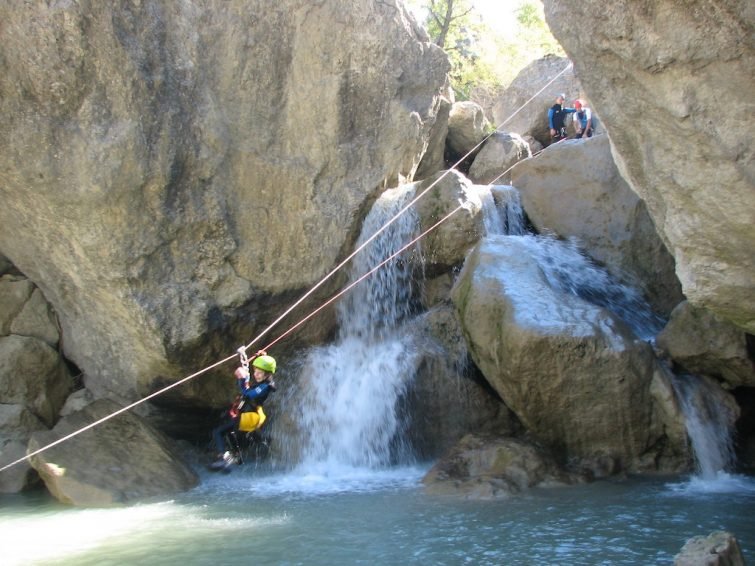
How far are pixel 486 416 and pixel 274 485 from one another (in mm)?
2580

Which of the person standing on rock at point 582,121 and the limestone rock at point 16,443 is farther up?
the person standing on rock at point 582,121

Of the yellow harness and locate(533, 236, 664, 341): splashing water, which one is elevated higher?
locate(533, 236, 664, 341): splashing water

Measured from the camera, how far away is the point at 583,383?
7.77 metres

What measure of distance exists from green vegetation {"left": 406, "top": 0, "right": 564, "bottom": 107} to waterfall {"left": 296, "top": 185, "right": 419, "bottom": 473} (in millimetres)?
16563

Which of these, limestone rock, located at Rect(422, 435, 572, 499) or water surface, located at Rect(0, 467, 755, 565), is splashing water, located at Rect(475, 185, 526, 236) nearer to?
limestone rock, located at Rect(422, 435, 572, 499)

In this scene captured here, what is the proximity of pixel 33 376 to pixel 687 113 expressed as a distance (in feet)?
27.9

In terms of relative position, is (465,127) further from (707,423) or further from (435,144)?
(707,423)

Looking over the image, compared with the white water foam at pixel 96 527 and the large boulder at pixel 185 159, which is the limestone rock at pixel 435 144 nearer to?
the large boulder at pixel 185 159

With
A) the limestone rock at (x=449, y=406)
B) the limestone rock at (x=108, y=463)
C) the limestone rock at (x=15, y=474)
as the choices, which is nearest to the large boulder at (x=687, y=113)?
the limestone rock at (x=449, y=406)

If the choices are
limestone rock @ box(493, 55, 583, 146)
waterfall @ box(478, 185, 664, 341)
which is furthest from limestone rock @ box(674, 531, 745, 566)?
limestone rock @ box(493, 55, 583, 146)

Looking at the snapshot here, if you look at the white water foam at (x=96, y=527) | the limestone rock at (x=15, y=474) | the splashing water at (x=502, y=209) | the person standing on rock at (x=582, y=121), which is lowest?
the white water foam at (x=96, y=527)

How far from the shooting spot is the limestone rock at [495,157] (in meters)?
14.4

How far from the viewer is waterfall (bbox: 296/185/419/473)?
360 inches

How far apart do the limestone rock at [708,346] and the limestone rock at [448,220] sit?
9.98 ft
